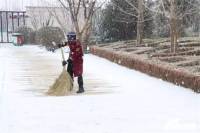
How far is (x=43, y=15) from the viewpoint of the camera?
154 ft

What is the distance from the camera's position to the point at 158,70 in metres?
13.3

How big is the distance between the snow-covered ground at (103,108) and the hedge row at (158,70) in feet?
0.54

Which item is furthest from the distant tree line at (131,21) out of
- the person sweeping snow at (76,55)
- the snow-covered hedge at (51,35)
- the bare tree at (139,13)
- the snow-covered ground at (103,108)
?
the person sweeping snow at (76,55)

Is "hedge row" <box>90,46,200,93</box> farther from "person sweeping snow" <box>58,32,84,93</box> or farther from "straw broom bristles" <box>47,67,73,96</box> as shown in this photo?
"straw broom bristles" <box>47,67,73,96</box>

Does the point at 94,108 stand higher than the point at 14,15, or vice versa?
the point at 14,15

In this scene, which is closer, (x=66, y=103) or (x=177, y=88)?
(x=66, y=103)

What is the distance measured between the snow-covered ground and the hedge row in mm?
165

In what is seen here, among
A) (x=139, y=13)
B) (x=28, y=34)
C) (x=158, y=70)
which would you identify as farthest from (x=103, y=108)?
(x=28, y=34)

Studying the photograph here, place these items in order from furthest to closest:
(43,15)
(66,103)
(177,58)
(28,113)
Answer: (43,15)
(177,58)
(66,103)
(28,113)

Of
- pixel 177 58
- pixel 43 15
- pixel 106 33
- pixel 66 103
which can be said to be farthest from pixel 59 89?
pixel 43 15

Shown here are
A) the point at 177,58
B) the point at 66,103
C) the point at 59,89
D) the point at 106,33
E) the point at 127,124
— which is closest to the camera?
the point at 127,124

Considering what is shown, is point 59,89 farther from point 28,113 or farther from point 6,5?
point 6,5

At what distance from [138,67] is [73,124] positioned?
7875 mm

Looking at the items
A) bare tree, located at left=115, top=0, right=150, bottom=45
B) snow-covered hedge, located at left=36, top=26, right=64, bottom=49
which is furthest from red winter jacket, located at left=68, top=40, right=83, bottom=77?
snow-covered hedge, located at left=36, top=26, right=64, bottom=49
